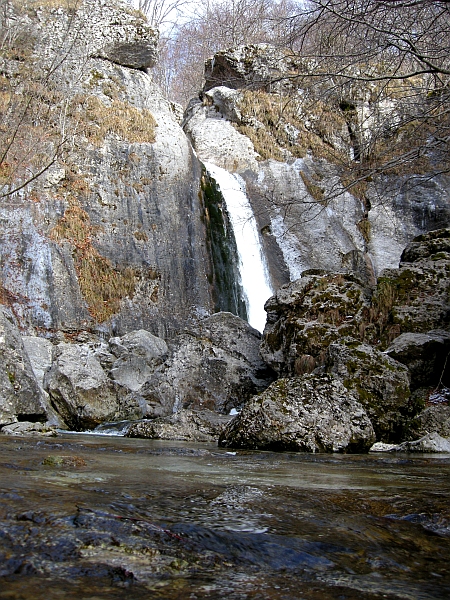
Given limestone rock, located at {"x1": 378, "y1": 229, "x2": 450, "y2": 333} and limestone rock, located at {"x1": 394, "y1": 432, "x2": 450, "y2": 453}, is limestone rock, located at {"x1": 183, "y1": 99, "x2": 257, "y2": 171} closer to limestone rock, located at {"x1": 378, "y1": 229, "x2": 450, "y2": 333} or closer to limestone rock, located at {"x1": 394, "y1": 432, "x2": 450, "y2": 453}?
limestone rock, located at {"x1": 378, "y1": 229, "x2": 450, "y2": 333}

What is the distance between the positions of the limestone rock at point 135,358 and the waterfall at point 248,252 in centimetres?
387

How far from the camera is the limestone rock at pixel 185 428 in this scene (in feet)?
24.3

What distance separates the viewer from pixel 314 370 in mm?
8867

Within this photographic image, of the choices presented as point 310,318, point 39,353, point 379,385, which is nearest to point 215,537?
point 379,385

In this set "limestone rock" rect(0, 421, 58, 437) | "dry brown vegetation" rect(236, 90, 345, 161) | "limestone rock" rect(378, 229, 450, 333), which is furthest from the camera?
"dry brown vegetation" rect(236, 90, 345, 161)

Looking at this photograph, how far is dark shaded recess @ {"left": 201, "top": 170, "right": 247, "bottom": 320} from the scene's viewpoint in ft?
55.3

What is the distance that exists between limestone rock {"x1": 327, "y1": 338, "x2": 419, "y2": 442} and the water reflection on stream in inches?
148

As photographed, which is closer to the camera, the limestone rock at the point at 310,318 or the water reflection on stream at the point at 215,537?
the water reflection on stream at the point at 215,537

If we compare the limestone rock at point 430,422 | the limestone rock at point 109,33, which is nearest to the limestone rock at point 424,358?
the limestone rock at point 430,422

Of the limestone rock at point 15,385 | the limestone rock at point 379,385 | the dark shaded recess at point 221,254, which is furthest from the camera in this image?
the dark shaded recess at point 221,254

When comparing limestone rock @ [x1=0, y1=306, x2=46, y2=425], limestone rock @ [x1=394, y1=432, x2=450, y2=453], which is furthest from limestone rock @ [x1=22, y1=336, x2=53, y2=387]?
limestone rock @ [x1=394, y1=432, x2=450, y2=453]

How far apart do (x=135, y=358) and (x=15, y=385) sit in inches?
153

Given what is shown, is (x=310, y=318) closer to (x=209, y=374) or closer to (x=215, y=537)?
(x=209, y=374)

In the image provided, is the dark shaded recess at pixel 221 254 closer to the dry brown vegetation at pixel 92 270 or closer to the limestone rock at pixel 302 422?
the dry brown vegetation at pixel 92 270
